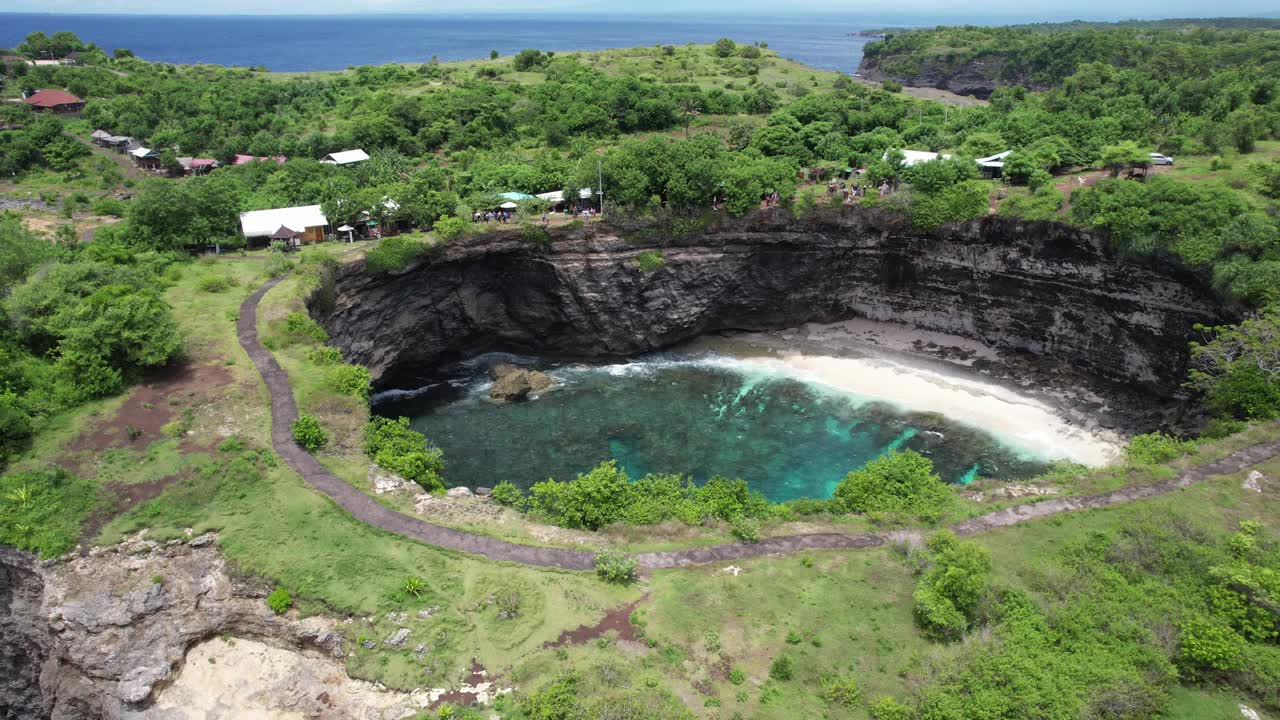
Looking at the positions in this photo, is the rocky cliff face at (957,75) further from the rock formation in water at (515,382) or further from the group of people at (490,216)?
the rock formation in water at (515,382)

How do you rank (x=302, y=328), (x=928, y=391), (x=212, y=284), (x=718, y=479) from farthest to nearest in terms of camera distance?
(x=928, y=391), (x=212, y=284), (x=302, y=328), (x=718, y=479)

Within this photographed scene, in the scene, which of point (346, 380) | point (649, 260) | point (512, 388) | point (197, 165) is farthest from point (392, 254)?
point (197, 165)

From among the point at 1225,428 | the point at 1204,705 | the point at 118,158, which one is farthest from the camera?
the point at 118,158

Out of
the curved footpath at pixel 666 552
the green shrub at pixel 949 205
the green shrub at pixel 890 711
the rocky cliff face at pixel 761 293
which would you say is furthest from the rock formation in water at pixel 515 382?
the green shrub at pixel 890 711

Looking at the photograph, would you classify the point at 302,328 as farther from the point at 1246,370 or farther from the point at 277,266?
the point at 1246,370

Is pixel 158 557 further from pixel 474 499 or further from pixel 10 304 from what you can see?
pixel 10 304

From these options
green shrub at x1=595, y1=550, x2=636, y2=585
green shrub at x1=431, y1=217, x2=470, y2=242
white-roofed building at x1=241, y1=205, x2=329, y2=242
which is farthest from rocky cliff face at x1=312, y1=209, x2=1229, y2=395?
green shrub at x1=595, y1=550, x2=636, y2=585
